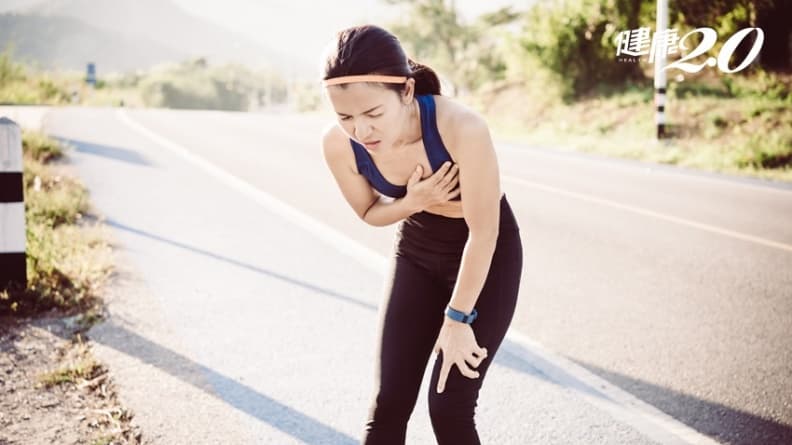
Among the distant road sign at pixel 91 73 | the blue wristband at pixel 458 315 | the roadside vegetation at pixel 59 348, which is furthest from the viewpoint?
the distant road sign at pixel 91 73

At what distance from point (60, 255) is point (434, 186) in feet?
12.7

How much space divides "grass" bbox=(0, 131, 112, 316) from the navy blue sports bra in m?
2.82

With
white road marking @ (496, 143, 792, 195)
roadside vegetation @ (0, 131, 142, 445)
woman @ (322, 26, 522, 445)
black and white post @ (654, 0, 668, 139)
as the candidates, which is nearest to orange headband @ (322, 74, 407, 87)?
woman @ (322, 26, 522, 445)

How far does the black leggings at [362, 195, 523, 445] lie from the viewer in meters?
1.93

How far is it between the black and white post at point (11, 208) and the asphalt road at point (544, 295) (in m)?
0.89

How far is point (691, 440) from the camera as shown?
2.74 m

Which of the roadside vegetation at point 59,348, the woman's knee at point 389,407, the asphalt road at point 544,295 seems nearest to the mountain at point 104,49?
the asphalt road at point 544,295

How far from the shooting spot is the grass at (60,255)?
404 cm

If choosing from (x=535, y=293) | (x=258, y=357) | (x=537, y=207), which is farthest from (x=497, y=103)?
(x=258, y=357)

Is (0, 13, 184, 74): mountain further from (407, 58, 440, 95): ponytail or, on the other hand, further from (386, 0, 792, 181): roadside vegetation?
(407, 58, 440, 95): ponytail

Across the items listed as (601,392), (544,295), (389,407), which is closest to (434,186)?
(389,407)

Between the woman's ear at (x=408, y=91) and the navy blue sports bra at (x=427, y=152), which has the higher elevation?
the woman's ear at (x=408, y=91)
